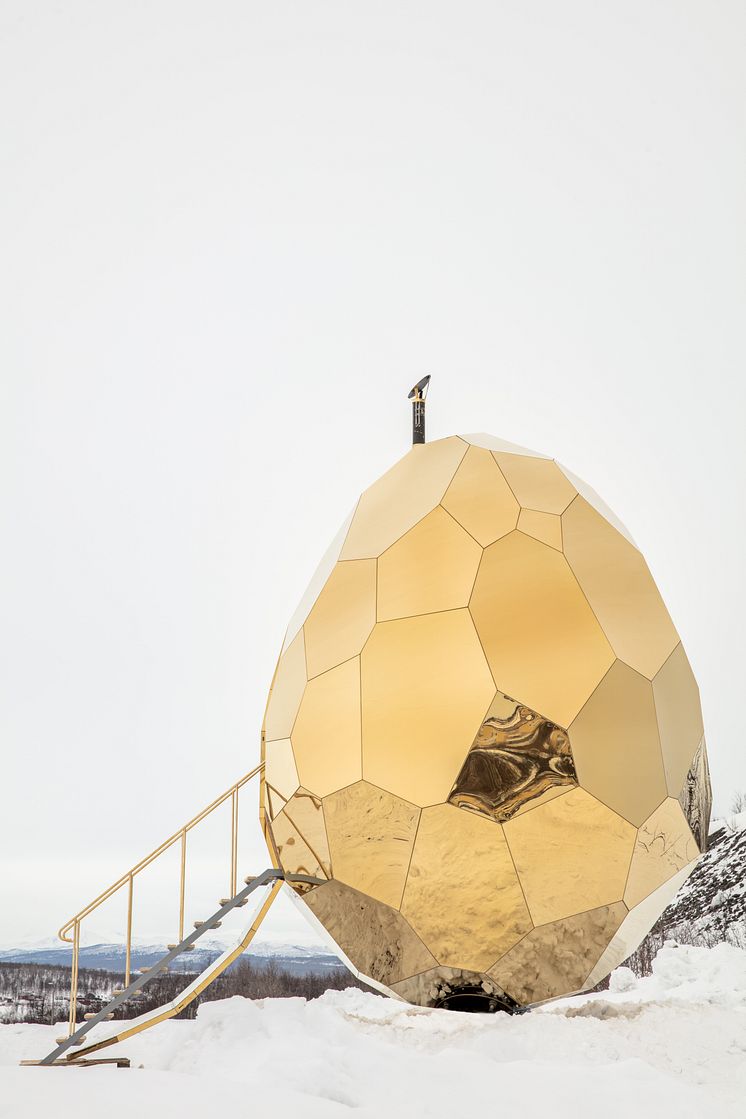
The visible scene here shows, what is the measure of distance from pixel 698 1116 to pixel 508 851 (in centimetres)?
196

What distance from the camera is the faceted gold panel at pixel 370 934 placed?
6.72 meters

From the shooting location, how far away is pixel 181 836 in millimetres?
7727

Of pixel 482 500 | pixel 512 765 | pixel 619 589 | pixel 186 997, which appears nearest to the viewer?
pixel 512 765

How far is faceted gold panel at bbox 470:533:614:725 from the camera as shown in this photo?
661cm

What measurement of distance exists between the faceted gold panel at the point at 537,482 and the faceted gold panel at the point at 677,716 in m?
1.46

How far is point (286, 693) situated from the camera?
7645 millimetres

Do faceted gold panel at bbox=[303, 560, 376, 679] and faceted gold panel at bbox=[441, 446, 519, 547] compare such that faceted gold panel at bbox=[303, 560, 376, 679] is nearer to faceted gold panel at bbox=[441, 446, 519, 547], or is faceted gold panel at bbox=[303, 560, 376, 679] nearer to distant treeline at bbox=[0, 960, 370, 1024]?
faceted gold panel at bbox=[441, 446, 519, 547]

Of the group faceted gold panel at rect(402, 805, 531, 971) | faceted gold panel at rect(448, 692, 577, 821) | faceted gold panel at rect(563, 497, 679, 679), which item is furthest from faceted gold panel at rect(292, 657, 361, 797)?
faceted gold panel at rect(563, 497, 679, 679)

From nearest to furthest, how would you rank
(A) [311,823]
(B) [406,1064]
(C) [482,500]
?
(B) [406,1064] → (A) [311,823] → (C) [482,500]

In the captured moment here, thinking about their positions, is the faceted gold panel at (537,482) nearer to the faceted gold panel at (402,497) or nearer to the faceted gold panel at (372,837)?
the faceted gold panel at (402,497)

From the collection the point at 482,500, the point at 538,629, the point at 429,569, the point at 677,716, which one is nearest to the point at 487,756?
the point at 538,629

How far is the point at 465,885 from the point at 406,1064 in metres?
1.40

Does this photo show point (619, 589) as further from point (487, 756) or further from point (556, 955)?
point (556, 955)

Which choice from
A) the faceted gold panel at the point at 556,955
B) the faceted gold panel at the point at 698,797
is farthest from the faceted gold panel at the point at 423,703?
the faceted gold panel at the point at 698,797
